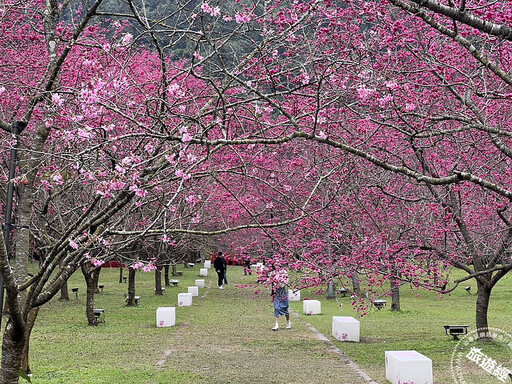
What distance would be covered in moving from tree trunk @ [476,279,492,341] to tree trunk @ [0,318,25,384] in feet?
32.3

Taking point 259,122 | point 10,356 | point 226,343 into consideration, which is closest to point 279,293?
point 226,343

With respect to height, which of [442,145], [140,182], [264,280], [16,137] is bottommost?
[264,280]

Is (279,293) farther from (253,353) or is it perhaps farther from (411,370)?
(411,370)

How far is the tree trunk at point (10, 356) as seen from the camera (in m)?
6.17

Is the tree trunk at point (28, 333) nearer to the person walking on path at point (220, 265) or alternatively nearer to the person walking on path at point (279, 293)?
the person walking on path at point (279, 293)

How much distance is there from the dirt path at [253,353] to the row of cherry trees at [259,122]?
1.74 meters

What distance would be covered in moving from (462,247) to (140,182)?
332 inches

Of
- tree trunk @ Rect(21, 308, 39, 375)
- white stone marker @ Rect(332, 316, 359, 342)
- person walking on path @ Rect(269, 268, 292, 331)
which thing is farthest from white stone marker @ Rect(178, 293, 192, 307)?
tree trunk @ Rect(21, 308, 39, 375)

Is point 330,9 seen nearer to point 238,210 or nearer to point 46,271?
point 46,271

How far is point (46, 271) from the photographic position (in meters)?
6.00

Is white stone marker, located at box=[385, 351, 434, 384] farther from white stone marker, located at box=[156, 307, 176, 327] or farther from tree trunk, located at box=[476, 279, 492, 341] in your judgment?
white stone marker, located at box=[156, 307, 176, 327]

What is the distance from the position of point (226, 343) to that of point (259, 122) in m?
9.46

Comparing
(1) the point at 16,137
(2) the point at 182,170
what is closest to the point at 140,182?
(2) the point at 182,170

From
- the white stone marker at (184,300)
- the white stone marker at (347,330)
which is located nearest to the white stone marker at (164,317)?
the white stone marker at (347,330)
